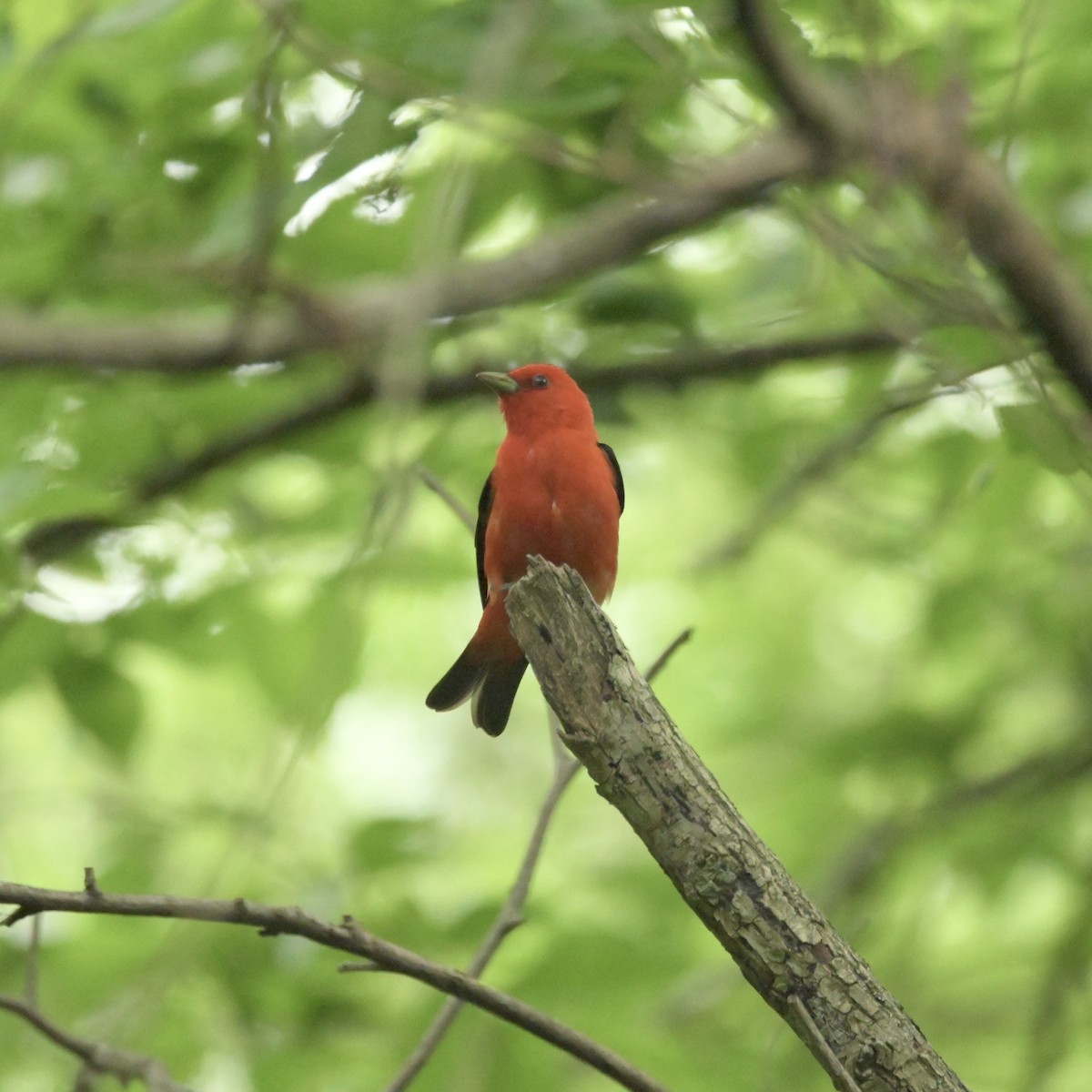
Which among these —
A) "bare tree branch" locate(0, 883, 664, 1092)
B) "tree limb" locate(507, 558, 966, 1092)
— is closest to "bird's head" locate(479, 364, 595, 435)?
"tree limb" locate(507, 558, 966, 1092)

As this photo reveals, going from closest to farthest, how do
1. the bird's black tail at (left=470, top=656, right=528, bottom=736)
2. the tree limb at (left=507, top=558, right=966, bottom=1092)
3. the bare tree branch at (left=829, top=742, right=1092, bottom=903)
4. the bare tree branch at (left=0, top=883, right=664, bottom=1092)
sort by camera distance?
the bare tree branch at (left=0, top=883, right=664, bottom=1092) < the tree limb at (left=507, top=558, right=966, bottom=1092) < the bird's black tail at (left=470, top=656, right=528, bottom=736) < the bare tree branch at (left=829, top=742, right=1092, bottom=903)

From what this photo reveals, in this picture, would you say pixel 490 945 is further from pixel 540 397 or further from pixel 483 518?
pixel 540 397

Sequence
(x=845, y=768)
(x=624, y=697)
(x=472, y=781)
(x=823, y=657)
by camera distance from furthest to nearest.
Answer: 1. (x=472, y=781)
2. (x=823, y=657)
3. (x=845, y=768)
4. (x=624, y=697)

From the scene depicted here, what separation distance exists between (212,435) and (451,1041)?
8.14 feet

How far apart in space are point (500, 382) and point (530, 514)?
0.74 m

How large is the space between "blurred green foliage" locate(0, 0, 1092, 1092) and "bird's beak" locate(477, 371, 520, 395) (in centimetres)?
26

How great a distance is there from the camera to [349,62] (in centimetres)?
338

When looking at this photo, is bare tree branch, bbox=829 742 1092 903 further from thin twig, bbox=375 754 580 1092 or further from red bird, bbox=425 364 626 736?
thin twig, bbox=375 754 580 1092

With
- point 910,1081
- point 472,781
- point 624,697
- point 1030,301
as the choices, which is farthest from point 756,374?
point 472,781

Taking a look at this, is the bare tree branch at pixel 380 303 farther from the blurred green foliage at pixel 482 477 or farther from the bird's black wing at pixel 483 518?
the bird's black wing at pixel 483 518

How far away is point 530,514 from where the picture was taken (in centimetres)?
468

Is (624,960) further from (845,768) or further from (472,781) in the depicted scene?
(472,781)

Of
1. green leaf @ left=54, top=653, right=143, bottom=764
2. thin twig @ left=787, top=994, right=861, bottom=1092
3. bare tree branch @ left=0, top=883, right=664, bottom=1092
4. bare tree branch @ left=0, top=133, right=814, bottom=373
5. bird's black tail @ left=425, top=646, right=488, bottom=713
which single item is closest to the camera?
bare tree branch @ left=0, top=883, right=664, bottom=1092

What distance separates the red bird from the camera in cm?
468
